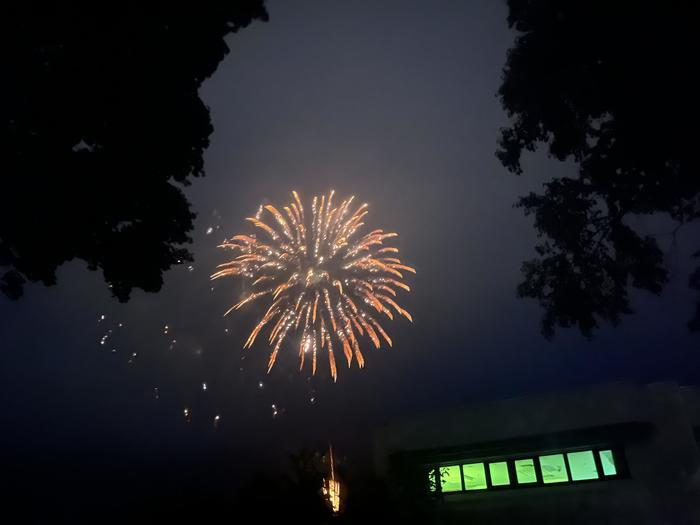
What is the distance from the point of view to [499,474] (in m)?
17.5

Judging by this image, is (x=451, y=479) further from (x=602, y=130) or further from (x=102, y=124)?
(x=102, y=124)

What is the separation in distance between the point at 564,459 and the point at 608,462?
1424 millimetres

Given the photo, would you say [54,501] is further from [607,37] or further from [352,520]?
[607,37]

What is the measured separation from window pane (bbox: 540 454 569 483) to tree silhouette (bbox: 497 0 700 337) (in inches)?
244

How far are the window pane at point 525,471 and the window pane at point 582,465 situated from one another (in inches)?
52.5

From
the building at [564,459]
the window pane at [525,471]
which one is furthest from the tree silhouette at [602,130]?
the window pane at [525,471]

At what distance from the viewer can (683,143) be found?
1067 cm

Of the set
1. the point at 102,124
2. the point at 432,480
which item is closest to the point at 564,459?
the point at 432,480

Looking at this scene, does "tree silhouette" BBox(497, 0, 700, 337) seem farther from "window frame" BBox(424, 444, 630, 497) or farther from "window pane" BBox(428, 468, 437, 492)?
"window pane" BBox(428, 468, 437, 492)

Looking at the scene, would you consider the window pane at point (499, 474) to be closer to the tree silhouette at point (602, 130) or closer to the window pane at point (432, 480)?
the window pane at point (432, 480)

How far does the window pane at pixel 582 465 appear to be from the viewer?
15992 millimetres

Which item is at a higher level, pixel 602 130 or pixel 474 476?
pixel 602 130

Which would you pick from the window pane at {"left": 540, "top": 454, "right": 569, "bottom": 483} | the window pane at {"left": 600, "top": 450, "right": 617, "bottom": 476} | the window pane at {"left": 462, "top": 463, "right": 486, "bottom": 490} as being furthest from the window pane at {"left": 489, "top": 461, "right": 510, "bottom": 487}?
the window pane at {"left": 600, "top": 450, "right": 617, "bottom": 476}

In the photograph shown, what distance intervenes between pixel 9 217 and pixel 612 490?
19014 millimetres
